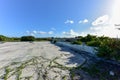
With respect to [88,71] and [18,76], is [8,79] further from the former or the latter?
[88,71]

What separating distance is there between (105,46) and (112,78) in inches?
156

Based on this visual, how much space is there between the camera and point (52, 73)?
811 cm

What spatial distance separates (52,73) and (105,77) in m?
2.75

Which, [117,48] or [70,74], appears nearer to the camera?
[70,74]

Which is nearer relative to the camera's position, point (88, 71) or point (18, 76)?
point (18, 76)

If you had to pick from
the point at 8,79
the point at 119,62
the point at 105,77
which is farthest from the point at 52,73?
the point at 119,62

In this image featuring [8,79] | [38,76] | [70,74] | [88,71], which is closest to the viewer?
[8,79]

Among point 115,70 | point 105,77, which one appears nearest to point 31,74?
point 105,77

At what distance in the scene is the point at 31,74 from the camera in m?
7.87

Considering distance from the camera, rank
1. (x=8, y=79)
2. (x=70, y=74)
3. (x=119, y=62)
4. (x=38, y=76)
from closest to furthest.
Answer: (x=8, y=79) → (x=38, y=76) → (x=70, y=74) → (x=119, y=62)

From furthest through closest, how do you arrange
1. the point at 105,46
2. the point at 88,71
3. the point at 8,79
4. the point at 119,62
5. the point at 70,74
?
the point at 105,46
the point at 119,62
the point at 88,71
the point at 70,74
the point at 8,79

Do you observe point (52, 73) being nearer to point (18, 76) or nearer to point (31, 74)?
point (31, 74)

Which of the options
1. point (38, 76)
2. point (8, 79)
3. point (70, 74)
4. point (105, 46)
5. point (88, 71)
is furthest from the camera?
point (105, 46)

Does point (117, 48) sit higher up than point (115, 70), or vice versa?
point (117, 48)
